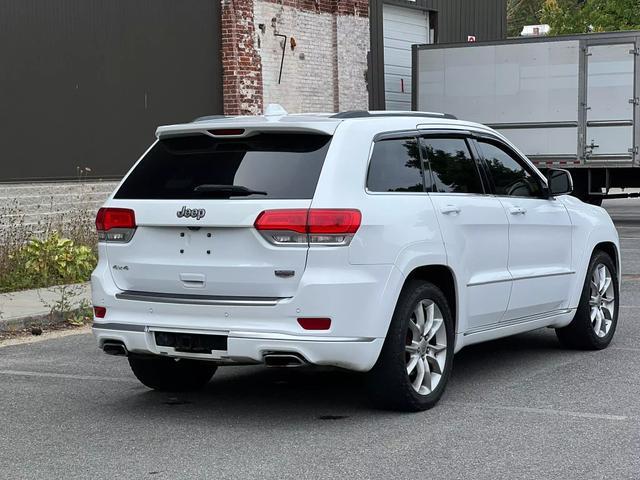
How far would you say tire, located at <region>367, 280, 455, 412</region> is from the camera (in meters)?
6.79

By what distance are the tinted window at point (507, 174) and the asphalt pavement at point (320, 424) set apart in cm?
128

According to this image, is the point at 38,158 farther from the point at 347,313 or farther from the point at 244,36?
the point at 347,313

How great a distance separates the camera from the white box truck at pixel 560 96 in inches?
879

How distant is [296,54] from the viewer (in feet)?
73.7

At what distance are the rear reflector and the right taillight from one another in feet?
1.37

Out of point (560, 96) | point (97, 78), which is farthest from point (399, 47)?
point (97, 78)

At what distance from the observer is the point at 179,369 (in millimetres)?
7762

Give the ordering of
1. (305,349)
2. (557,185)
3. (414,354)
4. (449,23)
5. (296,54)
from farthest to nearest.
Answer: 1. (449,23)
2. (296,54)
3. (557,185)
4. (414,354)
5. (305,349)

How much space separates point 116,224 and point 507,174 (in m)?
2.90

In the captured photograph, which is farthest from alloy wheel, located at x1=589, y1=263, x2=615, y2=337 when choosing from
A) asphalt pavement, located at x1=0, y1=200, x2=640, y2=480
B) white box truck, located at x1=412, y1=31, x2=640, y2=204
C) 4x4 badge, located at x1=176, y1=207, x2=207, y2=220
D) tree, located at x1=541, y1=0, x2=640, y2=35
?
tree, located at x1=541, y1=0, x2=640, y2=35

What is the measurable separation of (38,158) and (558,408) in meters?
11.3

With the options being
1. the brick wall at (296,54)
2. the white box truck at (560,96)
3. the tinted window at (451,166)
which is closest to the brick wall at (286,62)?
the brick wall at (296,54)

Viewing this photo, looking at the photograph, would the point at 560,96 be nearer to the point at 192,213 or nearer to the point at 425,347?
the point at 425,347

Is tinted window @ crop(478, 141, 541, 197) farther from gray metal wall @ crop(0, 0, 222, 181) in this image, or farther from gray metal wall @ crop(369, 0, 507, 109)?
gray metal wall @ crop(369, 0, 507, 109)
